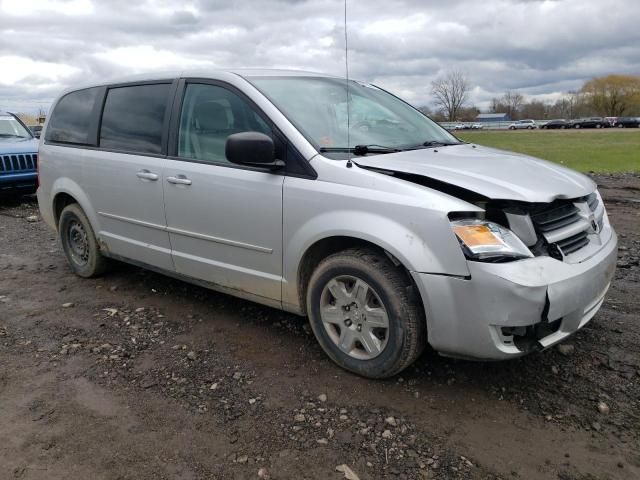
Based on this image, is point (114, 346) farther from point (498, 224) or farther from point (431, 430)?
point (498, 224)

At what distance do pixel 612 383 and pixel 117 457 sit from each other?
107 inches

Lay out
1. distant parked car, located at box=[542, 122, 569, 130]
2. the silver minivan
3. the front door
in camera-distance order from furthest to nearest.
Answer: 1. distant parked car, located at box=[542, 122, 569, 130]
2. the front door
3. the silver minivan

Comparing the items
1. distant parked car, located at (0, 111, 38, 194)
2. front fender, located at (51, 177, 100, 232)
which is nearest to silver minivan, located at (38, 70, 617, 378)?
front fender, located at (51, 177, 100, 232)

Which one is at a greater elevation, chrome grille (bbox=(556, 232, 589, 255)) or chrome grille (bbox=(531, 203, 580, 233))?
chrome grille (bbox=(531, 203, 580, 233))

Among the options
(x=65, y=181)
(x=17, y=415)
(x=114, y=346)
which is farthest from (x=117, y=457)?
(x=65, y=181)

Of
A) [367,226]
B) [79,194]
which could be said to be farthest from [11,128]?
[367,226]

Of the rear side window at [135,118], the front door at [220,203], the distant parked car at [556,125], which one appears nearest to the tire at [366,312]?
the front door at [220,203]

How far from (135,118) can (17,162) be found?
687 centimetres

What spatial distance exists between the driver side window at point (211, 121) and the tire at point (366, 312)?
1.07 meters

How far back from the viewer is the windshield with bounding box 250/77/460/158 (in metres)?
3.47

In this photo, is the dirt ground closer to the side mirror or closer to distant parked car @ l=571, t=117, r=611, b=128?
the side mirror

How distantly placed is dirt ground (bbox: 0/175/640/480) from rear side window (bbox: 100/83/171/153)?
1.38 m

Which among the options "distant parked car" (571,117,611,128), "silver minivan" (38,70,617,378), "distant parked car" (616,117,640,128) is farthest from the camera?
"distant parked car" (571,117,611,128)

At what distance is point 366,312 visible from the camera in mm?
3086
